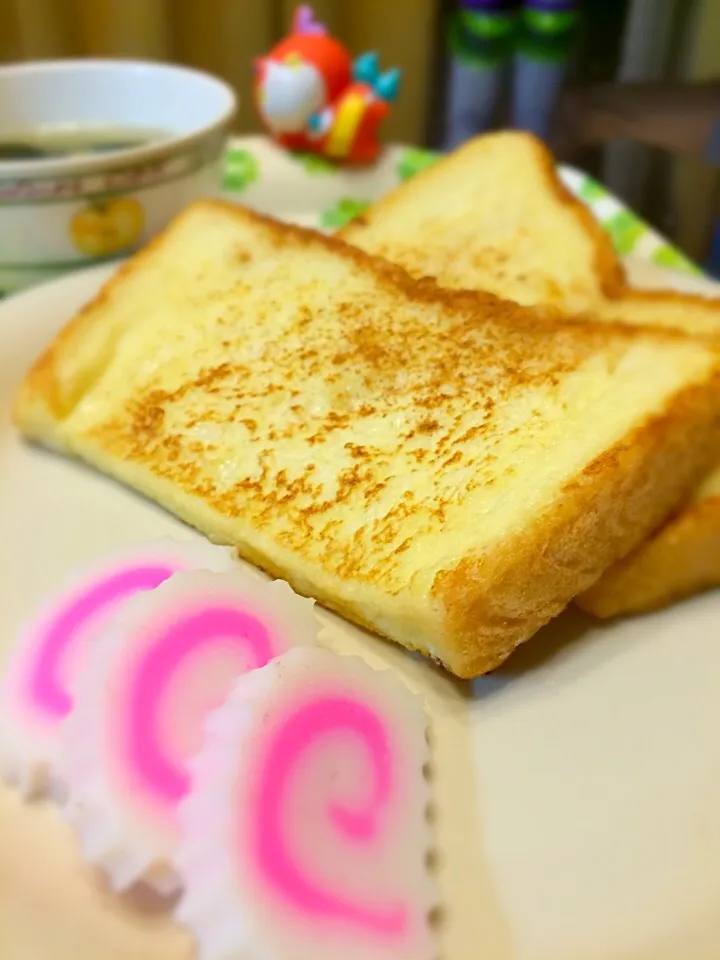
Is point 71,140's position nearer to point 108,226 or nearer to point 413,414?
point 108,226

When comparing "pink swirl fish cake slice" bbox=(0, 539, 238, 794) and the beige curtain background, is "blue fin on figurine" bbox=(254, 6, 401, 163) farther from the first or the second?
"pink swirl fish cake slice" bbox=(0, 539, 238, 794)

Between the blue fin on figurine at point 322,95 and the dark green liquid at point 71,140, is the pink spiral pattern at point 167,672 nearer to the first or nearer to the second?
the dark green liquid at point 71,140

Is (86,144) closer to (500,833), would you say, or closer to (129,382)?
(129,382)

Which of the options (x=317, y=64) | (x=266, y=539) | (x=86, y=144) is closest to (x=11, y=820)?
(x=266, y=539)

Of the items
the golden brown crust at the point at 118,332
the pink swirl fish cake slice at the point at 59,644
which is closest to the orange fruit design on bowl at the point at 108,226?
the golden brown crust at the point at 118,332

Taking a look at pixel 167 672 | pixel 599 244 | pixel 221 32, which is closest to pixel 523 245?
pixel 599 244

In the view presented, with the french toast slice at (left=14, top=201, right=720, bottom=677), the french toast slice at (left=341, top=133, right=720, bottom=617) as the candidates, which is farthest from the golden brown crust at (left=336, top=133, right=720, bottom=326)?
the french toast slice at (left=14, top=201, right=720, bottom=677)
